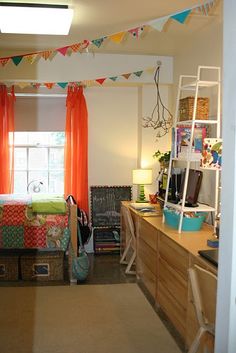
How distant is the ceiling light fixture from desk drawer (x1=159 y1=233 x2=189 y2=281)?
197 centimetres

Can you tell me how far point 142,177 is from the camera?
472 cm

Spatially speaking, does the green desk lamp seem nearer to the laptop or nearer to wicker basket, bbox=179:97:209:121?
wicker basket, bbox=179:97:209:121

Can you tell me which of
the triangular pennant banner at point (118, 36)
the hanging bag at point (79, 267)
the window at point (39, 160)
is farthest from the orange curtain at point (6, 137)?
the triangular pennant banner at point (118, 36)

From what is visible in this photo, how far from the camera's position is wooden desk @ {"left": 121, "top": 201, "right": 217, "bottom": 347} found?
256 cm

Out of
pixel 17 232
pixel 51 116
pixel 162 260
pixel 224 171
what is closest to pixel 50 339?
pixel 162 260

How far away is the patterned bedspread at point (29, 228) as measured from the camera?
399 centimetres

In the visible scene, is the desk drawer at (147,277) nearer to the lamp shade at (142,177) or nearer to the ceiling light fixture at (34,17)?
the lamp shade at (142,177)

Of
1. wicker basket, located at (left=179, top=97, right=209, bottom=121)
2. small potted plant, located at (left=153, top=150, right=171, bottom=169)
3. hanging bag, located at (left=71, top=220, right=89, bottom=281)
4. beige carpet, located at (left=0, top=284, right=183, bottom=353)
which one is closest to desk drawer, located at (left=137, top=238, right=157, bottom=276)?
beige carpet, located at (left=0, top=284, right=183, bottom=353)

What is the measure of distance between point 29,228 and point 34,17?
6.75 ft

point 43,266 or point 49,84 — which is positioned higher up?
point 49,84

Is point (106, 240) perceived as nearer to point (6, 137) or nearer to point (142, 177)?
point (142, 177)

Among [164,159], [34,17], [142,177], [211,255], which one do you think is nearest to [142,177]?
[142,177]

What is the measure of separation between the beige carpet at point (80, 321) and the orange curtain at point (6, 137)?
1.52m

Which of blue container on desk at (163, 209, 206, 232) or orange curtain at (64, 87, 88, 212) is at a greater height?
orange curtain at (64, 87, 88, 212)
